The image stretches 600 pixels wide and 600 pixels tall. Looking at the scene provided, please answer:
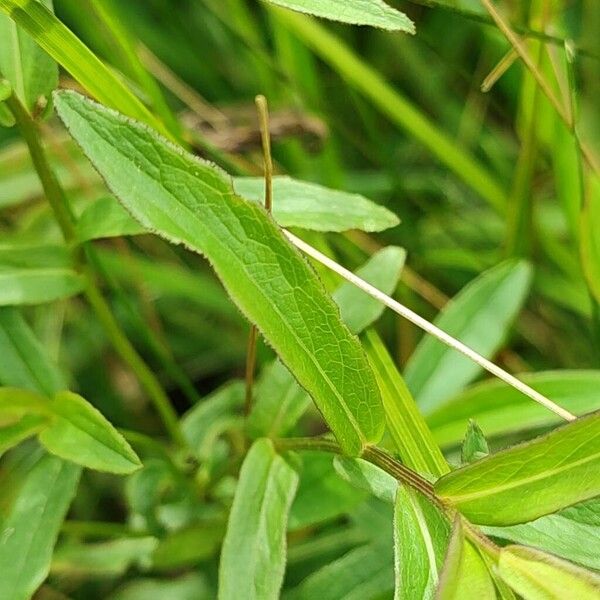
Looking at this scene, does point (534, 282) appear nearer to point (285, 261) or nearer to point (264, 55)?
point (264, 55)

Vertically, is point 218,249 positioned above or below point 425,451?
above

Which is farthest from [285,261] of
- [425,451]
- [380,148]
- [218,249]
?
[380,148]

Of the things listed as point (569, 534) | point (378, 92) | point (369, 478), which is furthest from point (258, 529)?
Answer: point (378, 92)

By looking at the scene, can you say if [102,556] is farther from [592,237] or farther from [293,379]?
[592,237]

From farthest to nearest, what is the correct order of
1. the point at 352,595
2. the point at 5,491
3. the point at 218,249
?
the point at 5,491 → the point at 352,595 → the point at 218,249

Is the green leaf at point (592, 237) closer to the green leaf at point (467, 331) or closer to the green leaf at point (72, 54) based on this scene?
the green leaf at point (467, 331)

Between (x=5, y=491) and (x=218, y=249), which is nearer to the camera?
(x=218, y=249)

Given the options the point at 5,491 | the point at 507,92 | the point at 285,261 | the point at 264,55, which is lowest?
the point at 5,491
